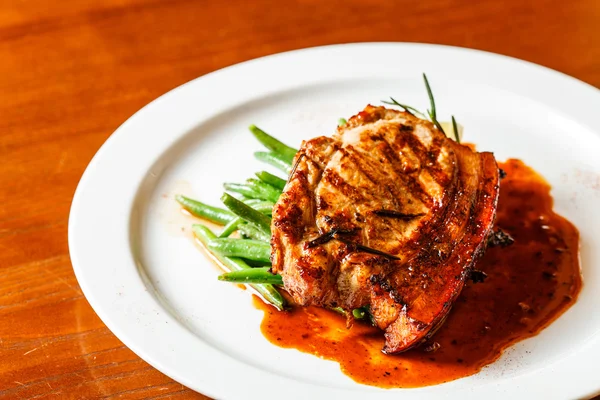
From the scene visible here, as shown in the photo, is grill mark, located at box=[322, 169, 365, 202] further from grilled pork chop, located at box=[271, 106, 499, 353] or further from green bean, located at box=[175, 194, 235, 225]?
green bean, located at box=[175, 194, 235, 225]

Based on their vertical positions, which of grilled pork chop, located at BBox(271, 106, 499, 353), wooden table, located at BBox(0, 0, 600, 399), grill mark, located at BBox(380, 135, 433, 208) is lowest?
wooden table, located at BBox(0, 0, 600, 399)

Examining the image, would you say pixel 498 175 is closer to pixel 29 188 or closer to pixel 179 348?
pixel 179 348

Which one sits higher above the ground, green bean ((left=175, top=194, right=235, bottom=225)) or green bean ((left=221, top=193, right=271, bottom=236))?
green bean ((left=221, top=193, right=271, bottom=236))

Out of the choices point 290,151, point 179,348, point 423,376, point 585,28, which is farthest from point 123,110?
point 585,28

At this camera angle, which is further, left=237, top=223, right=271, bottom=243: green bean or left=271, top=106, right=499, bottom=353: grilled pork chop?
left=237, top=223, right=271, bottom=243: green bean

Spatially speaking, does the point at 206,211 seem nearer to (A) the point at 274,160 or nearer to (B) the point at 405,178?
(A) the point at 274,160

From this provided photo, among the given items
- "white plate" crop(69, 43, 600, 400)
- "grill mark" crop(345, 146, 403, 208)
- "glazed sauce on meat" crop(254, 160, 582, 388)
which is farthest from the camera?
"grill mark" crop(345, 146, 403, 208)

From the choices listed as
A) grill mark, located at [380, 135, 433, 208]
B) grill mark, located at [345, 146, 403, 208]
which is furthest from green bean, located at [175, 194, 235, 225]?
grill mark, located at [380, 135, 433, 208]

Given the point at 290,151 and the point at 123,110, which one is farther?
the point at 123,110
